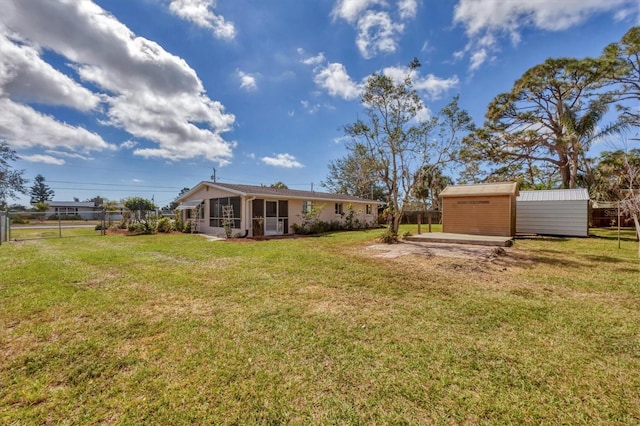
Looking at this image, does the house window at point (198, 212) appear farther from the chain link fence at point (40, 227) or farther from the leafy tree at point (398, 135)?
the leafy tree at point (398, 135)

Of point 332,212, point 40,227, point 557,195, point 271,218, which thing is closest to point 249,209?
point 271,218

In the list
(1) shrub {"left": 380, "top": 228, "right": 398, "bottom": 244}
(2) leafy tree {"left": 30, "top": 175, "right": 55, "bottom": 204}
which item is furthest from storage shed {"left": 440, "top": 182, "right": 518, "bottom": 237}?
(2) leafy tree {"left": 30, "top": 175, "right": 55, "bottom": 204}

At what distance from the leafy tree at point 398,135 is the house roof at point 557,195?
21.7 feet

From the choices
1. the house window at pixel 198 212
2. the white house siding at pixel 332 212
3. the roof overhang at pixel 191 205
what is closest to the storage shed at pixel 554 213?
the white house siding at pixel 332 212

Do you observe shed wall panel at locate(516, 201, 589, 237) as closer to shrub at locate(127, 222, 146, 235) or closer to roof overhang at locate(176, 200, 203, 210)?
roof overhang at locate(176, 200, 203, 210)

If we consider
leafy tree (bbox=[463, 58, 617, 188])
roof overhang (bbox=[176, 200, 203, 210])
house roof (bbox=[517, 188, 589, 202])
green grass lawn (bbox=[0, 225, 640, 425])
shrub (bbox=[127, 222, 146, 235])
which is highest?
leafy tree (bbox=[463, 58, 617, 188])

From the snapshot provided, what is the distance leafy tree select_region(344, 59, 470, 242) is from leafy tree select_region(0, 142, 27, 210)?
90.2 feet

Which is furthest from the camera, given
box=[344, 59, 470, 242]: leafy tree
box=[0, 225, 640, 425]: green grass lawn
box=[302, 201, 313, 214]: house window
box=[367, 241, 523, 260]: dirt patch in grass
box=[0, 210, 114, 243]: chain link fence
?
box=[302, 201, 313, 214]: house window

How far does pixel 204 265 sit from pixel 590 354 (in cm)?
723

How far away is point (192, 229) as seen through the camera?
16.9 m

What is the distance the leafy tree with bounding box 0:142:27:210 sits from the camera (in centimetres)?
2134

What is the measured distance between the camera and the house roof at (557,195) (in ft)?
45.2

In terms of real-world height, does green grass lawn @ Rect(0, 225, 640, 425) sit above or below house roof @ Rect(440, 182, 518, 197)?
below

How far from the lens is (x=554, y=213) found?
14328 mm
